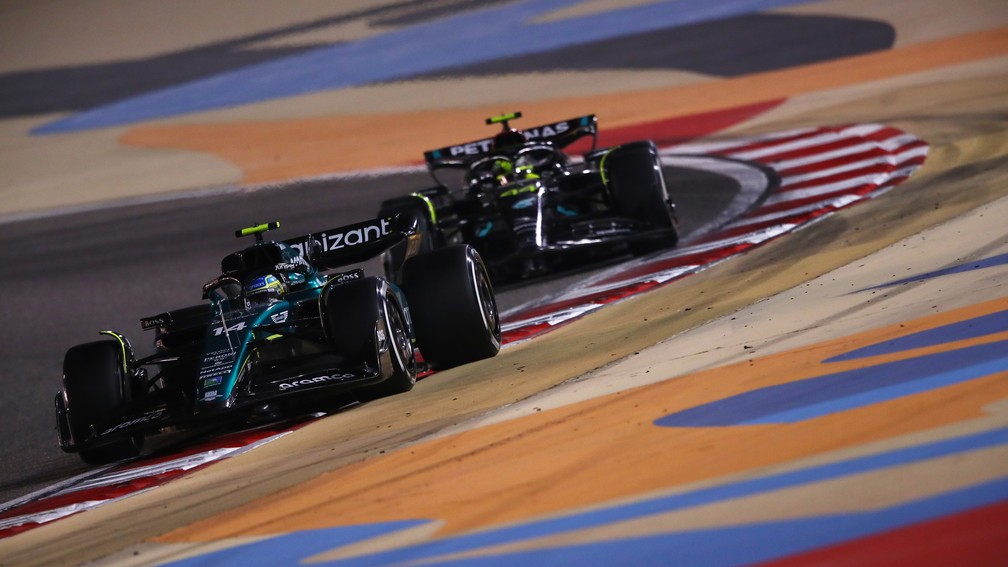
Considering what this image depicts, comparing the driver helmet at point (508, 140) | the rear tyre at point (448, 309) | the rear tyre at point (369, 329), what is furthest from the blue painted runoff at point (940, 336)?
the driver helmet at point (508, 140)

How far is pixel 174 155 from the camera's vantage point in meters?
25.2

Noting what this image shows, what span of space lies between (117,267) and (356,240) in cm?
807

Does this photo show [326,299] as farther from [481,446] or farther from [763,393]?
[763,393]

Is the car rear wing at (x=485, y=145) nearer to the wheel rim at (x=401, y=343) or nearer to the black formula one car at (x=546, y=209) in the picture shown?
the black formula one car at (x=546, y=209)

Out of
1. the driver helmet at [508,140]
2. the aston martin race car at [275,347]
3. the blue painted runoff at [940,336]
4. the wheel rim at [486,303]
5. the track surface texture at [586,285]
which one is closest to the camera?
the track surface texture at [586,285]

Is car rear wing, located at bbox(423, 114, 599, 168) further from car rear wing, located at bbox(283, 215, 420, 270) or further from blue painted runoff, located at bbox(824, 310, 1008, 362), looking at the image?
blue painted runoff, located at bbox(824, 310, 1008, 362)

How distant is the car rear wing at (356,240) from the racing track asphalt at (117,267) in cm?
203

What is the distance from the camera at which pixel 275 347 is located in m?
8.40

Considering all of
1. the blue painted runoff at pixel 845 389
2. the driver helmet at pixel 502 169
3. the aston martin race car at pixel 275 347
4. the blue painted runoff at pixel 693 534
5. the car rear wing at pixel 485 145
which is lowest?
the blue painted runoff at pixel 845 389

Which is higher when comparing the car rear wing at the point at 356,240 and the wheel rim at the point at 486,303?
the car rear wing at the point at 356,240

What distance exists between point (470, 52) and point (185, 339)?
19.1 m

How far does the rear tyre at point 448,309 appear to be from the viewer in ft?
28.6

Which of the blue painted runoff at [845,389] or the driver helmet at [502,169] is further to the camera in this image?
the driver helmet at [502,169]

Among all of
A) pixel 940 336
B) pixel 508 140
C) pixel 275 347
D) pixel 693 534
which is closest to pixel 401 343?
pixel 275 347
